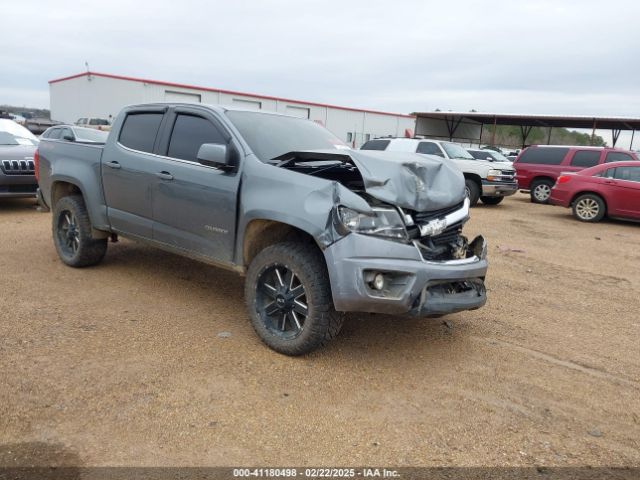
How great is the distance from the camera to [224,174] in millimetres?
4363

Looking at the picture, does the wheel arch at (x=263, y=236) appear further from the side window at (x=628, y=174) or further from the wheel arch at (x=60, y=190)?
the side window at (x=628, y=174)

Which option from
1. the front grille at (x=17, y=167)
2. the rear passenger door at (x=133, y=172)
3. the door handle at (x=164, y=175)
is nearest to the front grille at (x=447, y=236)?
the door handle at (x=164, y=175)

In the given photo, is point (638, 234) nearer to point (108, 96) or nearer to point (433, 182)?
point (433, 182)

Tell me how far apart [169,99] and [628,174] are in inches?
1120

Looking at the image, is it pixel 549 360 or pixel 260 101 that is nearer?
pixel 549 360

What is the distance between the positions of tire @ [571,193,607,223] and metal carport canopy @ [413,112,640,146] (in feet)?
70.4

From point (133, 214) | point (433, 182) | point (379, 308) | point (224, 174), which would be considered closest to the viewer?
point (379, 308)

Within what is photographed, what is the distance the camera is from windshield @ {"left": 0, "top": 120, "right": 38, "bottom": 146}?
400 inches

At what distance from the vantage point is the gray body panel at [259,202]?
3.54 metres

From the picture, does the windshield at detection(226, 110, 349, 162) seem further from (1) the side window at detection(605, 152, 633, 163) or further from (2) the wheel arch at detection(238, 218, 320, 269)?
(1) the side window at detection(605, 152, 633, 163)

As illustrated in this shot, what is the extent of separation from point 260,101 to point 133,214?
34177 mm

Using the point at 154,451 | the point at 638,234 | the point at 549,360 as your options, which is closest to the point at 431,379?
the point at 549,360

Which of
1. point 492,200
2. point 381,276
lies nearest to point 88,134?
point 492,200

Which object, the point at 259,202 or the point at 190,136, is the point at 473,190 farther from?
the point at 259,202
